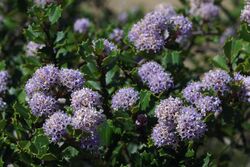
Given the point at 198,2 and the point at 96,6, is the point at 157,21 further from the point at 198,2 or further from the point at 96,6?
the point at 96,6

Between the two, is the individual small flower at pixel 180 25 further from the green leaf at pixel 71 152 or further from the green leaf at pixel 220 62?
the green leaf at pixel 71 152

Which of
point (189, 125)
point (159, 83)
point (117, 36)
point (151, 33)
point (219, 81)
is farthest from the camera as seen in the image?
point (117, 36)

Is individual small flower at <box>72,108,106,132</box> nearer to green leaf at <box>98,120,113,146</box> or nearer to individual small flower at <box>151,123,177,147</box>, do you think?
green leaf at <box>98,120,113,146</box>

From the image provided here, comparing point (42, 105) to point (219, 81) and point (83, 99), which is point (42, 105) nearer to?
point (83, 99)

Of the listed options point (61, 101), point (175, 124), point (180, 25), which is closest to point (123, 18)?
point (180, 25)

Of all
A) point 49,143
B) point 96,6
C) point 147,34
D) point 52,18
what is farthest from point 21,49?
point 96,6
